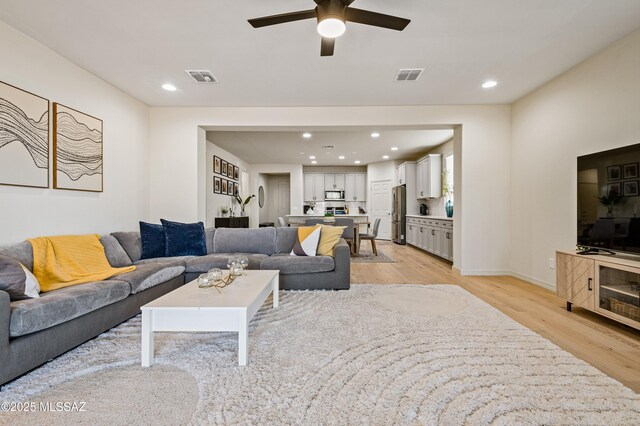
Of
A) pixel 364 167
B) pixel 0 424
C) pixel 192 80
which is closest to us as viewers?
pixel 0 424

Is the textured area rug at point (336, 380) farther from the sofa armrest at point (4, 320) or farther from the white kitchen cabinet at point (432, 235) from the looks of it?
the white kitchen cabinet at point (432, 235)

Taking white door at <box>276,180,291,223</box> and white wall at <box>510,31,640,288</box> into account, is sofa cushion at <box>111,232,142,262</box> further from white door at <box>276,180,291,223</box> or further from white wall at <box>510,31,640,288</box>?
white door at <box>276,180,291,223</box>

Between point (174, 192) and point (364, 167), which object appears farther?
point (364, 167)

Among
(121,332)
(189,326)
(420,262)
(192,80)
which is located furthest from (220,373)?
(420,262)

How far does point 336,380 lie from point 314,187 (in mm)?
8845

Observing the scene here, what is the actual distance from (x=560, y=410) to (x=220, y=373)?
185cm

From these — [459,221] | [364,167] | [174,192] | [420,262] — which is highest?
Answer: [364,167]

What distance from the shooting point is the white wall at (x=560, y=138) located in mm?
2746

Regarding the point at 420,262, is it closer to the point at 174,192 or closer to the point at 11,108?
the point at 174,192

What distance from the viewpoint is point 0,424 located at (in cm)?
135

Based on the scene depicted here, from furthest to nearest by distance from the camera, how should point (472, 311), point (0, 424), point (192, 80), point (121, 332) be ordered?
point (192, 80), point (472, 311), point (121, 332), point (0, 424)

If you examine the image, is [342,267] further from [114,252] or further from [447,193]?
[447,193]

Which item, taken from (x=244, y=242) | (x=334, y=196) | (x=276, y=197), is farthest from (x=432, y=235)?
(x=276, y=197)

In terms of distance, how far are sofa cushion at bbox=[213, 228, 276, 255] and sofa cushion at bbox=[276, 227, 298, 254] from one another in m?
0.07
